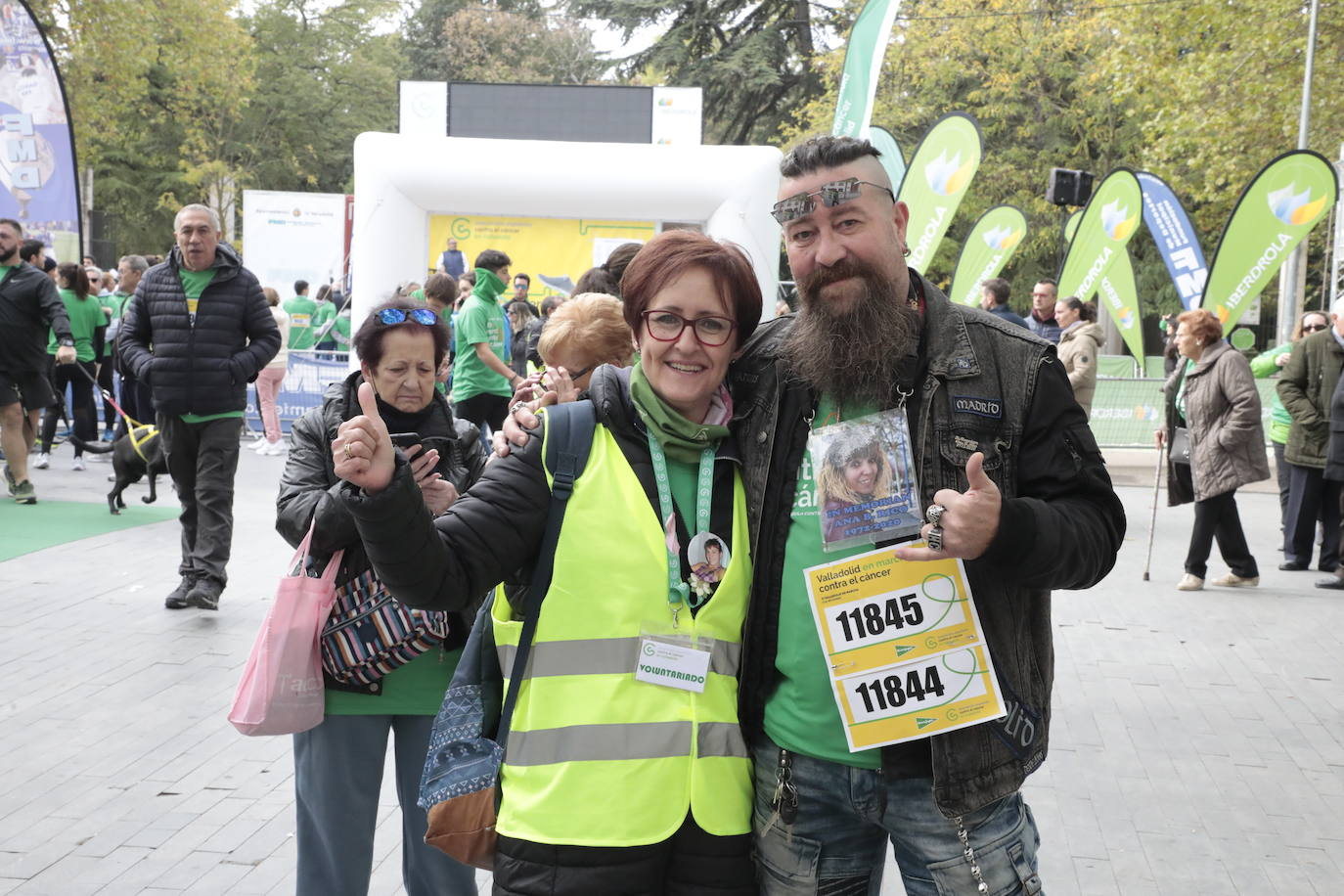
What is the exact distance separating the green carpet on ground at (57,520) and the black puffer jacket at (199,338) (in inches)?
90.6

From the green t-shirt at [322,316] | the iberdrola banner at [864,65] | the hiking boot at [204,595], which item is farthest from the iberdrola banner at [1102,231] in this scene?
the hiking boot at [204,595]

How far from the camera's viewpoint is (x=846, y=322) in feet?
7.44

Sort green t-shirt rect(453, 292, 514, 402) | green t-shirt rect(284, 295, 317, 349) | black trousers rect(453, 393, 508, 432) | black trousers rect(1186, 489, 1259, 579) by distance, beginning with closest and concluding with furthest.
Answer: black trousers rect(1186, 489, 1259, 579) < green t-shirt rect(453, 292, 514, 402) < black trousers rect(453, 393, 508, 432) < green t-shirt rect(284, 295, 317, 349)

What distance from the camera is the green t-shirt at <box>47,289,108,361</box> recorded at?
494 inches

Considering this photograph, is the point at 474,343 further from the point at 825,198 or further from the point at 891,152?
the point at 891,152

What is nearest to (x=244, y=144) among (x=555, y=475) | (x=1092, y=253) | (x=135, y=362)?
(x=1092, y=253)

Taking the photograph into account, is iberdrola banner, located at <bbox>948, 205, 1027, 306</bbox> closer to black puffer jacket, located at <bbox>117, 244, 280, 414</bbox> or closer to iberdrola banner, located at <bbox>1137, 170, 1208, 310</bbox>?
iberdrola banner, located at <bbox>1137, 170, 1208, 310</bbox>

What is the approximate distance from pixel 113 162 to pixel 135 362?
1349 inches

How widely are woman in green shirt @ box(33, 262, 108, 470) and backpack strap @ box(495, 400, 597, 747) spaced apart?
11192 millimetres

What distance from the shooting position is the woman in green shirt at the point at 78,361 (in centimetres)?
1248

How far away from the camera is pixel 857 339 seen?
7.37ft

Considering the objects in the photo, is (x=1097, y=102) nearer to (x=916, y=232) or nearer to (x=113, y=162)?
(x=916, y=232)

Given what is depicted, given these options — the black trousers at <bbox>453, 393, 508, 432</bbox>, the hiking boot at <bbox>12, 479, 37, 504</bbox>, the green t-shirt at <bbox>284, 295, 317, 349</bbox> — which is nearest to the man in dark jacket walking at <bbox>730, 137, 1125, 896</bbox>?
the black trousers at <bbox>453, 393, 508, 432</bbox>

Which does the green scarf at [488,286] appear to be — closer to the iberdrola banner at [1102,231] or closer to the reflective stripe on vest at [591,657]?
the reflective stripe on vest at [591,657]
